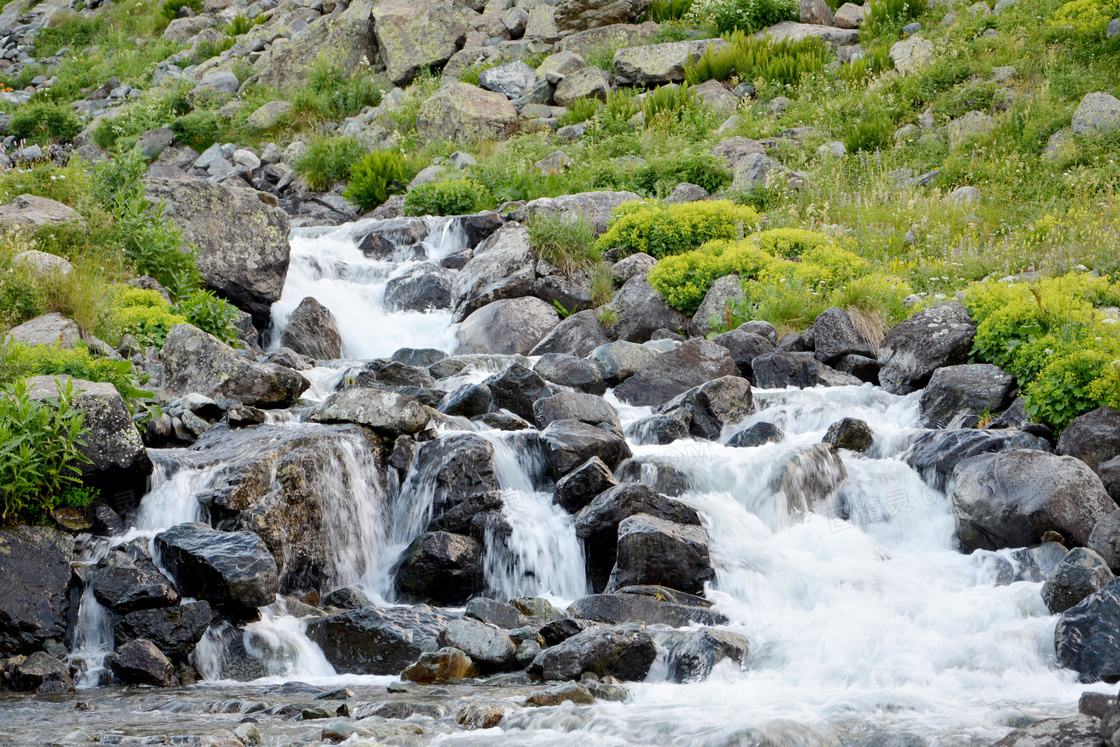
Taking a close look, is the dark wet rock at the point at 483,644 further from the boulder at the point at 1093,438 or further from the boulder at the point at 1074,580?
the boulder at the point at 1093,438

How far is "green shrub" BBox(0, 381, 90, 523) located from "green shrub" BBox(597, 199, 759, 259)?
332 inches

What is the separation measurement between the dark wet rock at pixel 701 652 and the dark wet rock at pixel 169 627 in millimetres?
2868

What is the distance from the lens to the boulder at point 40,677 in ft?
16.9

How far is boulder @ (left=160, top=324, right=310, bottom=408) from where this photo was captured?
8.62 meters

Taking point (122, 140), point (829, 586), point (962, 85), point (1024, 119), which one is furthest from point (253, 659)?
point (122, 140)

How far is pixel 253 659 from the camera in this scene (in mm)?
5625

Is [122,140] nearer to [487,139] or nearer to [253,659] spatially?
[487,139]

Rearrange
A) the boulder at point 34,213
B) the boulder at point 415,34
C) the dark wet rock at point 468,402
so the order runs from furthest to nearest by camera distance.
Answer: the boulder at point 415,34, the boulder at point 34,213, the dark wet rock at point 468,402

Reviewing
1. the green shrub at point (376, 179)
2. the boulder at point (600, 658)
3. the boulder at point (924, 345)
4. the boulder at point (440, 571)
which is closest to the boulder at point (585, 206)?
the green shrub at point (376, 179)

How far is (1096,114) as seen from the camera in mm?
14219

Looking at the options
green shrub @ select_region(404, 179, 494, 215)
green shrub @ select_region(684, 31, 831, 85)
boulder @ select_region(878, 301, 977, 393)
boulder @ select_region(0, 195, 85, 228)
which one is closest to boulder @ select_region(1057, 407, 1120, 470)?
boulder @ select_region(878, 301, 977, 393)

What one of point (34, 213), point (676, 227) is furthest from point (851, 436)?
point (34, 213)

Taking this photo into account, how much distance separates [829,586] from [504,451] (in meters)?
2.90

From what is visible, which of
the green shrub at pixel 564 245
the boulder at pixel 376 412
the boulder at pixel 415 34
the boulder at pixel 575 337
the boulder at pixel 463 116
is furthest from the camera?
the boulder at pixel 415 34
